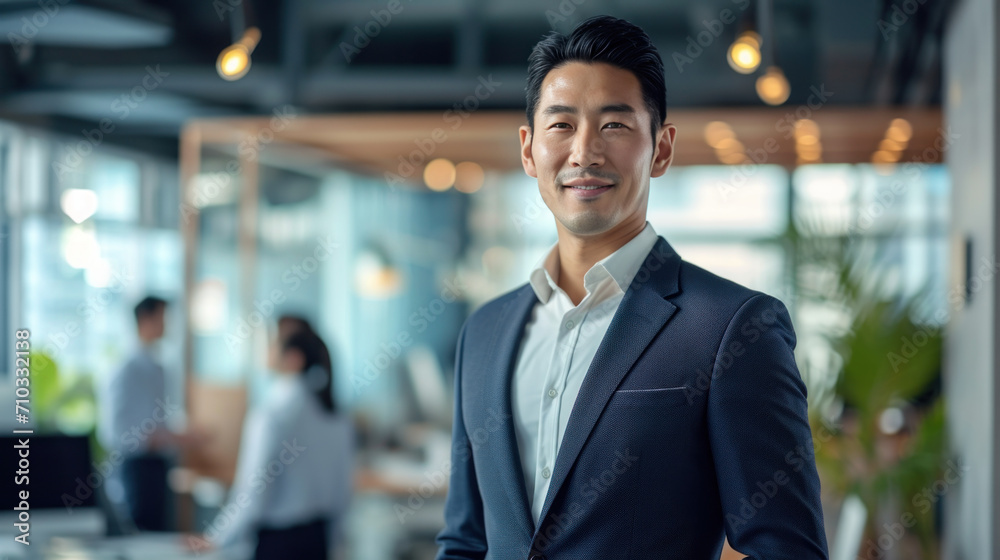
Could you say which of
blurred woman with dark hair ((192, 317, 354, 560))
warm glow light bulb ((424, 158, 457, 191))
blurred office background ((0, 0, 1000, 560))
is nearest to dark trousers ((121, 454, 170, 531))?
blurred office background ((0, 0, 1000, 560))

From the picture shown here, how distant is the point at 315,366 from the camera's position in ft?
13.9

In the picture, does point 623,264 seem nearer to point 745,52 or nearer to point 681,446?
point 681,446

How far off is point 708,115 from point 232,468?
4.23 meters

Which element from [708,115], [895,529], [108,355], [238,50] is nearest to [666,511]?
[238,50]

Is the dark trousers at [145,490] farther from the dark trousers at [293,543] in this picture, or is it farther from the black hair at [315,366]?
the black hair at [315,366]

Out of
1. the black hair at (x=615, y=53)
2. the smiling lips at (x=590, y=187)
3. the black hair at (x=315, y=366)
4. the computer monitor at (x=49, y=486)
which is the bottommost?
the computer monitor at (x=49, y=486)

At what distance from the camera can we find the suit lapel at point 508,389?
1272 millimetres

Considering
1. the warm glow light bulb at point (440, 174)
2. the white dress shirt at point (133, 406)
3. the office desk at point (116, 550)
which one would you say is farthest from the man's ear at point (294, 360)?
the warm glow light bulb at point (440, 174)

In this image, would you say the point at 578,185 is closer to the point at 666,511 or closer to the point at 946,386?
the point at 666,511

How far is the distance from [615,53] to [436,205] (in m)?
7.34

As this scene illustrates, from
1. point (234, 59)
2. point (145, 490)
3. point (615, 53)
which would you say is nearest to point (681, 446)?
point (615, 53)

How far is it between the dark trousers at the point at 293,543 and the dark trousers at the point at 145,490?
1.86 meters

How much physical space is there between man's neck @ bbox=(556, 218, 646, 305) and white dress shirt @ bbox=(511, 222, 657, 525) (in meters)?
0.02

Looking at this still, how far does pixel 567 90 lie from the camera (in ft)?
4.17
